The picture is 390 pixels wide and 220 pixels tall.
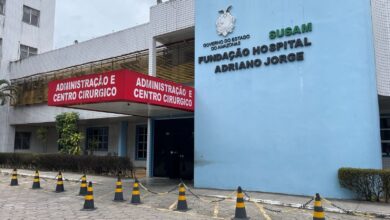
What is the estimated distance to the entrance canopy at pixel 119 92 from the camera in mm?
10737

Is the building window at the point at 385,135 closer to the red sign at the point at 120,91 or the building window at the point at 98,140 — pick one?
the red sign at the point at 120,91

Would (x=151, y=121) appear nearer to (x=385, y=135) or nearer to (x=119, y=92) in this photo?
(x=119, y=92)

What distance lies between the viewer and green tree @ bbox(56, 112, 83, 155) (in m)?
20.6

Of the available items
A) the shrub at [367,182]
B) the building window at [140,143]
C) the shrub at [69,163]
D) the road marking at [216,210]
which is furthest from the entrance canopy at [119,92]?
the building window at [140,143]

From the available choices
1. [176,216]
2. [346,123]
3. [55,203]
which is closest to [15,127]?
[55,203]

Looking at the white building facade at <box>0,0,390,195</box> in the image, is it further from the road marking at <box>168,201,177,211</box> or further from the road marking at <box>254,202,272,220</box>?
the road marking at <box>168,201,177,211</box>

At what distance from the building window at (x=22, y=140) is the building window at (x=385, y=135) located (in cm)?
2386

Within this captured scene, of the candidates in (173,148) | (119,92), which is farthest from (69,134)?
(119,92)

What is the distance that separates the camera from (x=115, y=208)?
31.0ft

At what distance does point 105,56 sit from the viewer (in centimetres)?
2098

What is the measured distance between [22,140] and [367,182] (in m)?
24.4

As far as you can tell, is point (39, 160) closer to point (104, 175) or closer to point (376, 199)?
point (104, 175)

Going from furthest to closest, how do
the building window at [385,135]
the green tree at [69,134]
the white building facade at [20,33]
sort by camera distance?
the white building facade at [20,33] < the green tree at [69,134] < the building window at [385,135]

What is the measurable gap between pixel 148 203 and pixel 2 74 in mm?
20888
